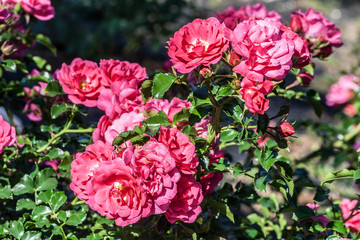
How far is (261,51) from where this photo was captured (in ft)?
2.64

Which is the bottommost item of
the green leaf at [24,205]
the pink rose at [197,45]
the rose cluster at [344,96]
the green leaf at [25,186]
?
the rose cluster at [344,96]

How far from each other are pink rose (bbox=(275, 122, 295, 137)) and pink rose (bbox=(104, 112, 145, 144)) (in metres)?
0.29

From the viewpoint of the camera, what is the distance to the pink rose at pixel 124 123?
933 mm

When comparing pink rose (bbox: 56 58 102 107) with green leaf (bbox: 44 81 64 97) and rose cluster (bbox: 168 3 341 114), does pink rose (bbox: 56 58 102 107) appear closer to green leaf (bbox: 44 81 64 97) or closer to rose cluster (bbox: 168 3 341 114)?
green leaf (bbox: 44 81 64 97)

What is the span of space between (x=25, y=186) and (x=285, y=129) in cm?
62

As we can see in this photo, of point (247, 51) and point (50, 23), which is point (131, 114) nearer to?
point (247, 51)

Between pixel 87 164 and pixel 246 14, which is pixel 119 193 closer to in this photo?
pixel 87 164

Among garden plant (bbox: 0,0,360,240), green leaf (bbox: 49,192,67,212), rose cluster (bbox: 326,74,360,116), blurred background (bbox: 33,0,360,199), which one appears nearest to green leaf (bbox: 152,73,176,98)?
garden plant (bbox: 0,0,360,240)

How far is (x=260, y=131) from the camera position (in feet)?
2.79

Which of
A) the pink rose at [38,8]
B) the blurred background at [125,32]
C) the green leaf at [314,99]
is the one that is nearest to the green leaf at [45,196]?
the pink rose at [38,8]

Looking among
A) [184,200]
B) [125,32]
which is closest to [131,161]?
[184,200]

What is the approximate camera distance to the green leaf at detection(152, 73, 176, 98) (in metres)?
0.84

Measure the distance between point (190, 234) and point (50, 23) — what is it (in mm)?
3954

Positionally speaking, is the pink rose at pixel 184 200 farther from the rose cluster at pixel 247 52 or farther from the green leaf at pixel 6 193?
the green leaf at pixel 6 193
